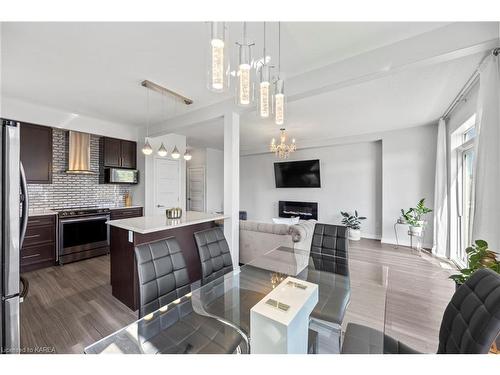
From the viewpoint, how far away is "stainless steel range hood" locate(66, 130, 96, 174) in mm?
3789

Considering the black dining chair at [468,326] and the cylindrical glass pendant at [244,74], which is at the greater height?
the cylindrical glass pendant at [244,74]

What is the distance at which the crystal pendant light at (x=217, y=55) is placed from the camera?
1.09 m

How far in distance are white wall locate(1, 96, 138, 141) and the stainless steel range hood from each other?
0.52 feet

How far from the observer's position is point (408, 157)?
4.76 m

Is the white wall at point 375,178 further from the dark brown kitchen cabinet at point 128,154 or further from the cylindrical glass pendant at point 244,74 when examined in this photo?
the cylindrical glass pendant at point 244,74

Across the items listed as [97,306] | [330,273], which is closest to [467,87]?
[330,273]

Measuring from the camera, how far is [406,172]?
479cm

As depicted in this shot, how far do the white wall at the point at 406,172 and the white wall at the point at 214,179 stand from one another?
5.09m

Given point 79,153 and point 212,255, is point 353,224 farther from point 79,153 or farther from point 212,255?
point 79,153

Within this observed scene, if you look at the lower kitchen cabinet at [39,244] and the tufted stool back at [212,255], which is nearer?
the tufted stool back at [212,255]

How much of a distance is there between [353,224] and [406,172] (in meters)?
1.73

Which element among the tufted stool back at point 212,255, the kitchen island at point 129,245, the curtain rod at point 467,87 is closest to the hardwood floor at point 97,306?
the kitchen island at point 129,245

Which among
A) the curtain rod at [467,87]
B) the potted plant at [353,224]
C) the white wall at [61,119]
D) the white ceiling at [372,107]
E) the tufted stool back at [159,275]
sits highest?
the white ceiling at [372,107]
